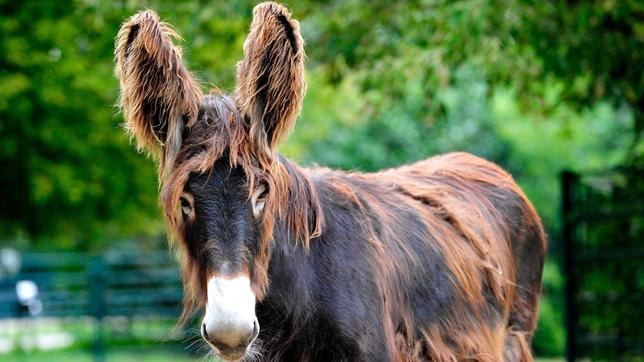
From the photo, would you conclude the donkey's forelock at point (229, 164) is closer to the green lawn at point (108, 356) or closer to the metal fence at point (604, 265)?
the metal fence at point (604, 265)

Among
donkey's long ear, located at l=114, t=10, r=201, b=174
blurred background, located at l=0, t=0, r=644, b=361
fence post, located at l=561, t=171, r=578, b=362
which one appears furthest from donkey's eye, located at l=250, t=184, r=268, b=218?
fence post, located at l=561, t=171, r=578, b=362

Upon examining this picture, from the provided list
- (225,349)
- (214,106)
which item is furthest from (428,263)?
(225,349)

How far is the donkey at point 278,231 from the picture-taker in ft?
13.9

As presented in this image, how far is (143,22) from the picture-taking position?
14.7ft

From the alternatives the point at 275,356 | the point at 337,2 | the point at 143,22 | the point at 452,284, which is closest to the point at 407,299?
the point at 452,284

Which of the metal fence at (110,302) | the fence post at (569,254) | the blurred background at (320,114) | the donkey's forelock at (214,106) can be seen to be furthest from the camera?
the metal fence at (110,302)

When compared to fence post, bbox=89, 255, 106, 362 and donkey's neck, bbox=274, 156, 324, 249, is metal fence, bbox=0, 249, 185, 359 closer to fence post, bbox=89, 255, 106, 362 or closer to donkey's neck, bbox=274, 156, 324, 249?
fence post, bbox=89, 255, 106, 362

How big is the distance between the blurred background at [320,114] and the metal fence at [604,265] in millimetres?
16

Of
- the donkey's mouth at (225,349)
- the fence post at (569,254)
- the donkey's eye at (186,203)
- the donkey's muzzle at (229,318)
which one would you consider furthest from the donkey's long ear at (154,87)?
the fence post at (569,254)

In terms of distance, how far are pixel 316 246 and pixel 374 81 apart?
6360mm

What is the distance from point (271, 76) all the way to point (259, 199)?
524 mm

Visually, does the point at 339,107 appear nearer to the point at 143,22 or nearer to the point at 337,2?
the point at 337,2

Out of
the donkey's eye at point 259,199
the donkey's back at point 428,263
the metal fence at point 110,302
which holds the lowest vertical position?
the metal fence at point 110,302

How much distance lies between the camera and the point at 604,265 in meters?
11.8
